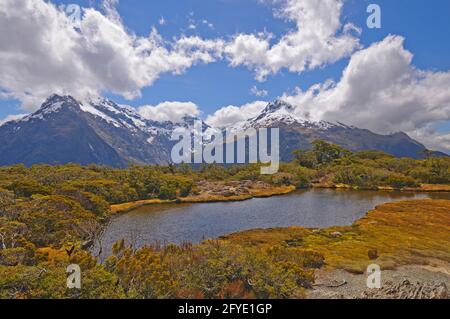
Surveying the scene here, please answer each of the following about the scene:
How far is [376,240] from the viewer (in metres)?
41.0

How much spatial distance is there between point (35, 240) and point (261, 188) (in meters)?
82.6

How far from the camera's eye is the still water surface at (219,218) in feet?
156

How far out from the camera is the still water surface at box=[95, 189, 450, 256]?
47.6m

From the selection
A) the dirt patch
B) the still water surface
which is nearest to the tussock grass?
the still water surface

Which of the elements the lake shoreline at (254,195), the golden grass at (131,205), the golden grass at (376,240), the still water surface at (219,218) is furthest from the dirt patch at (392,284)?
the lake shoreline at (254,195)

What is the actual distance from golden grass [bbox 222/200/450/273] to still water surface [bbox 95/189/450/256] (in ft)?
19.1

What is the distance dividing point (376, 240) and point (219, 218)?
98.0 feet

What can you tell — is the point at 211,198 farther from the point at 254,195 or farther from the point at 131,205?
the point at 131,205

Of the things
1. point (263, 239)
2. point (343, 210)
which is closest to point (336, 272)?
point (263, 239)

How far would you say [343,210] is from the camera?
6881 centimetres

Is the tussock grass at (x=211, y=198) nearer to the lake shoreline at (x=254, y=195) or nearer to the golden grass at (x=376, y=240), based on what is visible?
the lake shoreline at (x=254, y=195)

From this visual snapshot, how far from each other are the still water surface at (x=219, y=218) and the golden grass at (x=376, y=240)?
19.1 feet

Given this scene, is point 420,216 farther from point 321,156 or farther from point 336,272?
point 321,156
